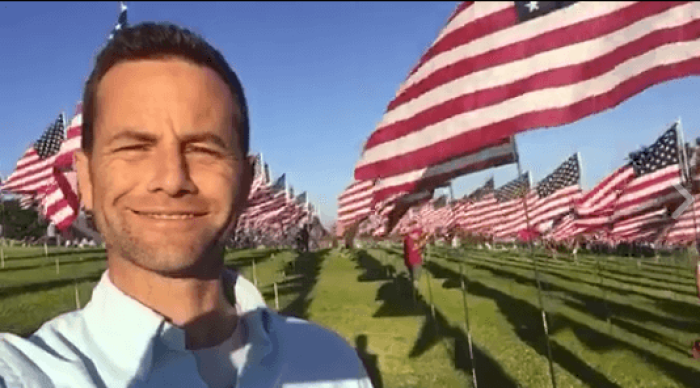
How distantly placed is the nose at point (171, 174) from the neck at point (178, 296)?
0.19 meters

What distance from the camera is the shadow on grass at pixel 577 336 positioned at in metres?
6.32

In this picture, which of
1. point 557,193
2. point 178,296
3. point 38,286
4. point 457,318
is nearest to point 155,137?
point 178,296

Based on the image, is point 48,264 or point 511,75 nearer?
point 511,75

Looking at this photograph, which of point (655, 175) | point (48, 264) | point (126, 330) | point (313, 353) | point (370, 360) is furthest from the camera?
point (655, 175)

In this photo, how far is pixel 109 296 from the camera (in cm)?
133

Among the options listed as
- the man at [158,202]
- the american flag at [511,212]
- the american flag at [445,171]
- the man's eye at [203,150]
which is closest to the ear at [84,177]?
the man at [158,202]

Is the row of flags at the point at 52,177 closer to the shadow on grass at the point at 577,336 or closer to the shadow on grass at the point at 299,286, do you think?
the shadow on grass at the point at 299,286

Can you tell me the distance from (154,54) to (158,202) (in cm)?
31

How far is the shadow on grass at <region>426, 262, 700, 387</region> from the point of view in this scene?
6.32 metres

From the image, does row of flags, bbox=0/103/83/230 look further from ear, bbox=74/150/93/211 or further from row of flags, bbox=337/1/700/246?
ear, bbox=74/150/93/211

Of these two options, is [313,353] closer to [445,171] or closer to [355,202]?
[445,171]

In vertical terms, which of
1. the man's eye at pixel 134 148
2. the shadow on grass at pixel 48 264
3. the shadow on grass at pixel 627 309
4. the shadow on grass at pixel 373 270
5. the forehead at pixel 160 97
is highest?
the forehead at pixel 160 97

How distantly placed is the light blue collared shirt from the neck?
0.05 metres

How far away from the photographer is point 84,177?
4.63 feet
